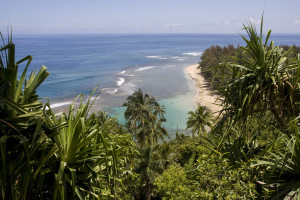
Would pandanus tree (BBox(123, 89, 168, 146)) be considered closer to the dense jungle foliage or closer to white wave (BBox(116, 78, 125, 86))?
the dense jungle foliage

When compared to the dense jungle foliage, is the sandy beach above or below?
below

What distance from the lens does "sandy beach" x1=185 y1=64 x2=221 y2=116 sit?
136 feet

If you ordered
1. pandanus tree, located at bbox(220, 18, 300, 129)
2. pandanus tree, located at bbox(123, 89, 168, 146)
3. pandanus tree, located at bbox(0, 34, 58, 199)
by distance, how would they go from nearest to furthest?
pandanus tree, located at bbox(0, 34, 58, 199) < pandanus tree, located at bbox(220, 18, 300, 129) < pandanus tree, located at bbox(123, 89, 168, 146)

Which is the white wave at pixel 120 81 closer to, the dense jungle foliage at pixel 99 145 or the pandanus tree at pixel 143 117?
the pandanus tree at pixel 143 117

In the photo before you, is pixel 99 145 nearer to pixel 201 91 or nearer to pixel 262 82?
pixel 262 82

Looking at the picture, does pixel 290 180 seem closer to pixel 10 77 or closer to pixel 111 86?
pixel 10 77

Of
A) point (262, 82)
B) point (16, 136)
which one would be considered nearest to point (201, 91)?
point (262, 82)

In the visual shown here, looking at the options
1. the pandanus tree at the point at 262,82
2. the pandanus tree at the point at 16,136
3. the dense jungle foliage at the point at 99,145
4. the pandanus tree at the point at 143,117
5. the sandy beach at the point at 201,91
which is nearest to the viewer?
the pandanus tree at the point at 16,136

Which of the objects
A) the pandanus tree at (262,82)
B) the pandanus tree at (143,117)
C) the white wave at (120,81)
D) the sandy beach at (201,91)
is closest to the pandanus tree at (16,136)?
the pandanus tree at (262,82)

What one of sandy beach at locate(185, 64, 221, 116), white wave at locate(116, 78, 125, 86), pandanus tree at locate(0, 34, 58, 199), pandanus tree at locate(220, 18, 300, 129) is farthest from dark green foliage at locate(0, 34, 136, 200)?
white wave at locate(116, 78, 125, 86)

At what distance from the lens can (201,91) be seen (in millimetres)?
50969

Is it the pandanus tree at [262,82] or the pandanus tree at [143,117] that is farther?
the pandanus tree at [143,117]

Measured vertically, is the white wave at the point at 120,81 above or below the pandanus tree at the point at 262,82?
below

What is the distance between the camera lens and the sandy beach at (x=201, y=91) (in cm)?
4153
